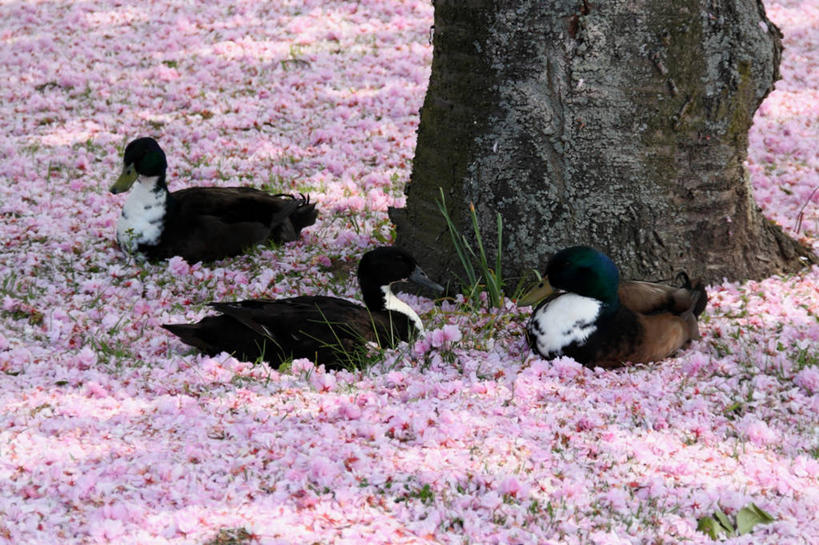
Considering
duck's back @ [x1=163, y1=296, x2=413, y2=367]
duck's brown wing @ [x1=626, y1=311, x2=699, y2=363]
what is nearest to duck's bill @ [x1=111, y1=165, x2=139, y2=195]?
duck's back @ [x1=163, y1=296, x2=413, y2=367]

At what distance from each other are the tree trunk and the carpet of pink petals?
63 centimetres

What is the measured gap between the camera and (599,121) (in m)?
5.95

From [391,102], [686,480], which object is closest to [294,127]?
[391,102]

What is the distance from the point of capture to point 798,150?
10.3m

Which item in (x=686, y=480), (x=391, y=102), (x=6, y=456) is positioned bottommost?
(x=6, y=456)

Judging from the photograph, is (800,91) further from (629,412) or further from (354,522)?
(354,522)

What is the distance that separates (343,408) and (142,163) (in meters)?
3.52

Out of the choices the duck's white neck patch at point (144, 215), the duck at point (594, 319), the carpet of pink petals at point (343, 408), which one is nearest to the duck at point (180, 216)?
the duck's white neck patch at point (144, 215)

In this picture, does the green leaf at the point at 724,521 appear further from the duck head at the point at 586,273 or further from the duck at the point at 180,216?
the duck at the point at 180,216

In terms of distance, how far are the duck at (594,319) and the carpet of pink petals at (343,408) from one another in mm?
109

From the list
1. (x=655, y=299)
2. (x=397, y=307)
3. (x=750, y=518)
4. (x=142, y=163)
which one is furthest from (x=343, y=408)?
(x=142, y=163)

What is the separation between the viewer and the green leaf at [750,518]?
386 centimetres

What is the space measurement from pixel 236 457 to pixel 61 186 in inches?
221

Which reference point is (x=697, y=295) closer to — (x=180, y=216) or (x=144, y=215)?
(x=180, y=216)
